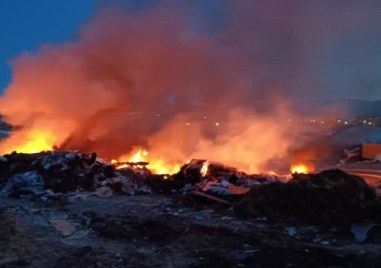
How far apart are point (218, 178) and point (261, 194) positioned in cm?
317

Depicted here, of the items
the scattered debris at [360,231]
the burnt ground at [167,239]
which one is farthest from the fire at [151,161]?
the scattered debris at [360,231]

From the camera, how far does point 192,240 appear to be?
24.0ft

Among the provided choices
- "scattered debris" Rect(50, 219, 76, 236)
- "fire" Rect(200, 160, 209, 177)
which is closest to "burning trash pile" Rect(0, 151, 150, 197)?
"fire" Rect(200, 160, 209, 177)

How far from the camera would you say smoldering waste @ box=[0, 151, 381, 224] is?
8.77 m

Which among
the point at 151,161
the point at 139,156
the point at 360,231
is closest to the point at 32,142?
the point at 139,156

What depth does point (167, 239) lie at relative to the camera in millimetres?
7383

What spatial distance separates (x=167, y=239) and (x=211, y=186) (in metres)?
3.86

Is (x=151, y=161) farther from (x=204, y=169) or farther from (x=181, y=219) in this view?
(x=181, y=219)

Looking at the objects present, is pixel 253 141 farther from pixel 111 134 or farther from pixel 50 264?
pixel 50 264

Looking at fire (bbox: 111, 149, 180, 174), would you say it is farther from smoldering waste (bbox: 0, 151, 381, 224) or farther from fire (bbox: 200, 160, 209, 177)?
fire (bbox: 200, 160, 209, 177)

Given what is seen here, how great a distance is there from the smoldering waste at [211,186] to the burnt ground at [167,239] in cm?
45

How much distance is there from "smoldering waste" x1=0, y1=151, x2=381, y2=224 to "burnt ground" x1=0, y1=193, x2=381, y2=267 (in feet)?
1.48

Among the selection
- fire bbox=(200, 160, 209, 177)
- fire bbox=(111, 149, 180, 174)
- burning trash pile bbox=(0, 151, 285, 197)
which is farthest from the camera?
fire bbox=(111, 149, 180, 174)

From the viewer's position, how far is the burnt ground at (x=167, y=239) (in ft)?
20.8
